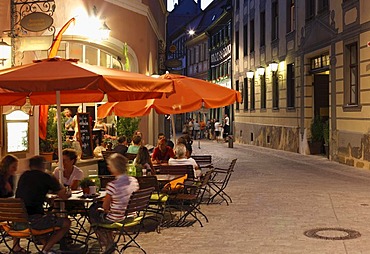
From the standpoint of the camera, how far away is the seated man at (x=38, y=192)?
22.3 ft

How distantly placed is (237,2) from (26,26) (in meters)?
30.3

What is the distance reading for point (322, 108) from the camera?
81.7 feet

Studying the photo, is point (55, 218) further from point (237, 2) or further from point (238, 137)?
point (237, 2)

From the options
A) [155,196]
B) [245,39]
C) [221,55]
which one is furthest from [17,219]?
[221,55]

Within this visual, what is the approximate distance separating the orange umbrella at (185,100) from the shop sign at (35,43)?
192 centimetres

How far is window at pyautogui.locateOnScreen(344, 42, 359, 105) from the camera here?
1972 centimetres

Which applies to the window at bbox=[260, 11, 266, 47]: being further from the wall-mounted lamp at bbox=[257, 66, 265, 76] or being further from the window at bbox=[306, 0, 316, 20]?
the window at bbox=[306, 0, 316, 20]

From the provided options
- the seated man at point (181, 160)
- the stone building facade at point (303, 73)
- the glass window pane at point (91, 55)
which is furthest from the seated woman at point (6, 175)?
the stone building facade at point (303, 73)

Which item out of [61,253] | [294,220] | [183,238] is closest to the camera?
[61,253]

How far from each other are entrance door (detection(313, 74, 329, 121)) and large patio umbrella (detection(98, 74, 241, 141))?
1334 cm

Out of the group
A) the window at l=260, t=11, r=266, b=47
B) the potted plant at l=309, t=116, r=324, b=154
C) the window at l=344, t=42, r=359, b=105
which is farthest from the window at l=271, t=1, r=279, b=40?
the window at l=344, t=42, r=359, b=105

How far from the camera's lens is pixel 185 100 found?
1225 cm

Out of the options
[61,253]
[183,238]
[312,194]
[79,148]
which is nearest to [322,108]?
[312,194]

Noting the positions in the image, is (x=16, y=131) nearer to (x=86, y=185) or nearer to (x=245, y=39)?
(x=86, y=185)
